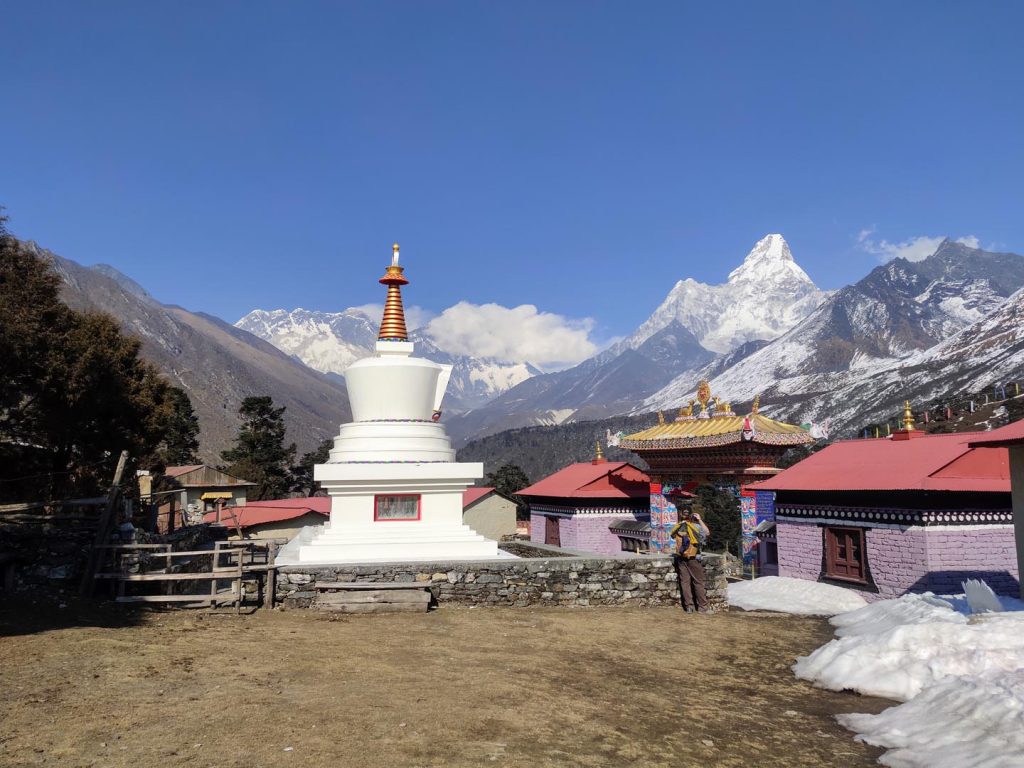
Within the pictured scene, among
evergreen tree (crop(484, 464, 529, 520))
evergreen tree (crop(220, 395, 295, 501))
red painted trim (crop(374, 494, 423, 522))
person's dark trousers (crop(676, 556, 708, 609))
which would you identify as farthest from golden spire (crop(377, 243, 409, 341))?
evergreen tree (crop(220, 395, 295, 501))

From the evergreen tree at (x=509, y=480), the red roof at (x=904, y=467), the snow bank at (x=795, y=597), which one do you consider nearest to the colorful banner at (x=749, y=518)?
the red roof at (x=904, y=467)

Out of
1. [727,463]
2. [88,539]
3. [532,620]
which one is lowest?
[532,620]

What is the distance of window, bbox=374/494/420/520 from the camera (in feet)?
49.6

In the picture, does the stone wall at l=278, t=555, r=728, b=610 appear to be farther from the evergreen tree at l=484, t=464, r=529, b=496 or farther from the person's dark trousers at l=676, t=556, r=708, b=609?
the evergreen tree at l=484, t=464, r=529, b=496

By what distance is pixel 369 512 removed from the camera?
15031 mm

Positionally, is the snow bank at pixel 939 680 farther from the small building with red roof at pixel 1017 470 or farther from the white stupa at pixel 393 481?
the white stupa at pixel 393 481

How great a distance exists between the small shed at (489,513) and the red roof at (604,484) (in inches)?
373

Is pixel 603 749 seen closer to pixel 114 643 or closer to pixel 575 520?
pixel 114 643

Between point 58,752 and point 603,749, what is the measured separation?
441cm

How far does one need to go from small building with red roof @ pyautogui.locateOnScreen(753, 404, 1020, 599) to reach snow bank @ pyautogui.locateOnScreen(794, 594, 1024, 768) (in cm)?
538

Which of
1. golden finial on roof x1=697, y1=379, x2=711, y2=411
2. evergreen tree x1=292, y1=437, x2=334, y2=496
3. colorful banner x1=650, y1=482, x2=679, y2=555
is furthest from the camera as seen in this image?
evergreen tree x1=292, y1=437, x2=334, y2=496

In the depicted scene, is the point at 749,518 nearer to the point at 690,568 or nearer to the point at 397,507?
the point at 690,568

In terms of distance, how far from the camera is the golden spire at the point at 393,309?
17984 mm

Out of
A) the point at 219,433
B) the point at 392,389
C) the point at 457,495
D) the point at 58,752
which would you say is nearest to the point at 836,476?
the point at 457,495
